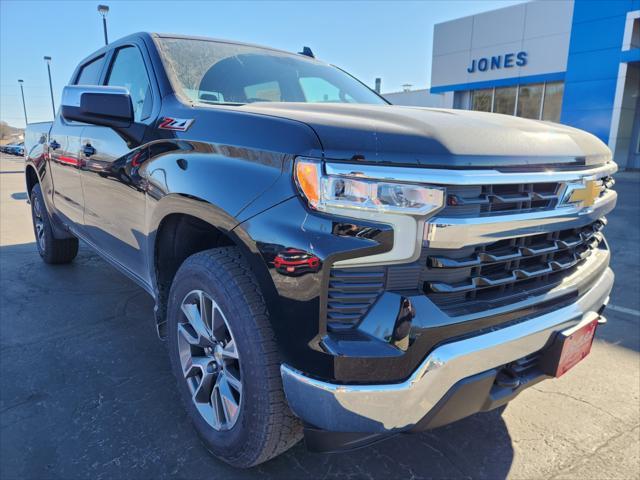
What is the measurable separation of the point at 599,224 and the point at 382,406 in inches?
58.3

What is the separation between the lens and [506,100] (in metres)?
20.1

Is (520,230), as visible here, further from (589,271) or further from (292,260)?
(292,260)

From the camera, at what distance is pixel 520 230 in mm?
1614

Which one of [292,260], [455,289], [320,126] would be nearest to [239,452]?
[292,260]

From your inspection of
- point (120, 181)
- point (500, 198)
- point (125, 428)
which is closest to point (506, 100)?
point (120, 181)

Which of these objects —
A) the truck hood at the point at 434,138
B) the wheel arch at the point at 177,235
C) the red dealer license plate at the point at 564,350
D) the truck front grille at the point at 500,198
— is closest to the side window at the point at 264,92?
the truck hood at the point at 434,138

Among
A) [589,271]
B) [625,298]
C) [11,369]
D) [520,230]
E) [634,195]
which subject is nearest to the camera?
[520,230]

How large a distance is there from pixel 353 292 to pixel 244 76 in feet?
5.73

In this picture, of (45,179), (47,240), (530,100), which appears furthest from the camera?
(530,100)

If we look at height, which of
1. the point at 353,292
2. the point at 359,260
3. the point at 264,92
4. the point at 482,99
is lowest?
the point at 353,292

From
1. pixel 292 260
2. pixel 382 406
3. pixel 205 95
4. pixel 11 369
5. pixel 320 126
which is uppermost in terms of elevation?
pixel 205 95

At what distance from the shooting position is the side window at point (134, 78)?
250cm

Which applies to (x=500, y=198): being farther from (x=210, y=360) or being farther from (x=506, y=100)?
(x=506, y=100)

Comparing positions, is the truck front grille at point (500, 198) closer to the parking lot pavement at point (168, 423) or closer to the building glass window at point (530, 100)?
the parking lot pavement at point (168, 423)
